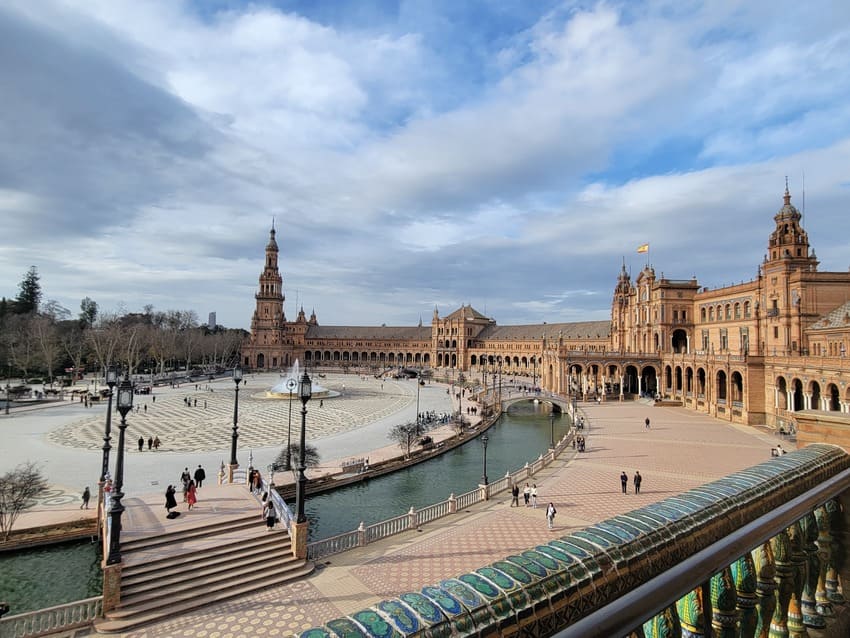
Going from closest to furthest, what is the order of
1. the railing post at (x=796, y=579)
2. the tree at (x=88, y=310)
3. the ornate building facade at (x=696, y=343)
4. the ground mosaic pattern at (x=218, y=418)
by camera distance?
the railing post at (x=796, y=579) < the ground mosaic pattern at (x=218, y=418) < the ornate building facade at (x=696, y=343) < the tree at (x=88, y=310)

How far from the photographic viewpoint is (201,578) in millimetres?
13188

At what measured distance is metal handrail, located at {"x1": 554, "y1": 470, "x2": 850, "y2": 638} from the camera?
5.48ft

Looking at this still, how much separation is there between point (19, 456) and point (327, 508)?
19841mm

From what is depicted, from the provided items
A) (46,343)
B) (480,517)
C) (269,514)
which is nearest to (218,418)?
(269,514)

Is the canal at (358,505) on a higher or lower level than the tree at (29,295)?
lower

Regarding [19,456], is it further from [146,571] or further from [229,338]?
[229,338]

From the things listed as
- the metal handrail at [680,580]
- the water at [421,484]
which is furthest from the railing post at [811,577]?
the water at [421,484]

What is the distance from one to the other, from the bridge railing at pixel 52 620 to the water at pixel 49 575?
115 inches

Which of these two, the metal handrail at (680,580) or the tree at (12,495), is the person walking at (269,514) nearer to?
the tree at (12,495)

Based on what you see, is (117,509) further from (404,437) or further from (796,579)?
(404,437)

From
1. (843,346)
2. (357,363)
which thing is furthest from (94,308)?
(843,346)

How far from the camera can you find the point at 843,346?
36.4 meters

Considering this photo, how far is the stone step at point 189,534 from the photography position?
45.7 feet

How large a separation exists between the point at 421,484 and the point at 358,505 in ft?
15.8
